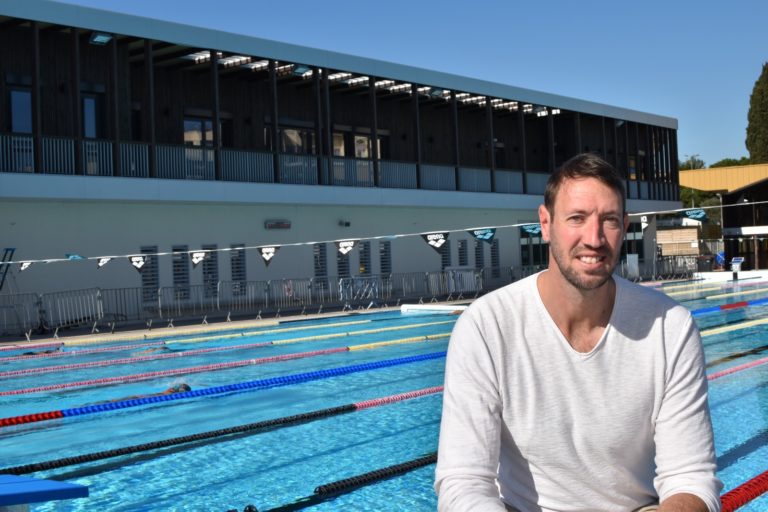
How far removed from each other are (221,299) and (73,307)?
4.53 m

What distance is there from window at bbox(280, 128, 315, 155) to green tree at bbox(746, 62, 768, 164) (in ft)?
198

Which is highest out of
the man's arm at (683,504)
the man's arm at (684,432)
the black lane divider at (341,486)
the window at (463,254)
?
the window at (463,254)

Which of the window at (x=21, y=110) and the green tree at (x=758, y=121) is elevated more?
the green tree at (x=758, y=121)

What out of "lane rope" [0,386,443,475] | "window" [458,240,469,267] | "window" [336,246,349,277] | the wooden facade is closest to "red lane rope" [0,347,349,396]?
"lane rope" [0,386,443,475]

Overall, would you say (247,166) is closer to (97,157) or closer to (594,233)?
(97,157)

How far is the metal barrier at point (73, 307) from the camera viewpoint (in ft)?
65.3

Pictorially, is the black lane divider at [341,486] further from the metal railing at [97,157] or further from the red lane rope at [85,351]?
the metal railing at [97,157]

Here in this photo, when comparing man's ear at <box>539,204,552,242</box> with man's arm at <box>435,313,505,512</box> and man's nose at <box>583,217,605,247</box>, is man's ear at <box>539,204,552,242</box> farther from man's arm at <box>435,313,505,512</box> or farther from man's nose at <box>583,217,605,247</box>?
man's arm at <box>435,313,505,512</box>

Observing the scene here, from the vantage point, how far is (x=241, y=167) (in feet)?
83.6

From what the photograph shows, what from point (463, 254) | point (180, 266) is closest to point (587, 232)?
point (180, 266)

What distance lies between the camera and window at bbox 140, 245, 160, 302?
23141mm

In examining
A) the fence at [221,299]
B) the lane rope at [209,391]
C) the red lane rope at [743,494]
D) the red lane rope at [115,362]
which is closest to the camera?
the red lane rope at [743,494]

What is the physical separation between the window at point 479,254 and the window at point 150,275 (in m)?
13.9

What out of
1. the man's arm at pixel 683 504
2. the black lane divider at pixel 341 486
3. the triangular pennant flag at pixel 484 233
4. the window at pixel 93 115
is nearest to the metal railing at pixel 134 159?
the window at pixel 93 115
